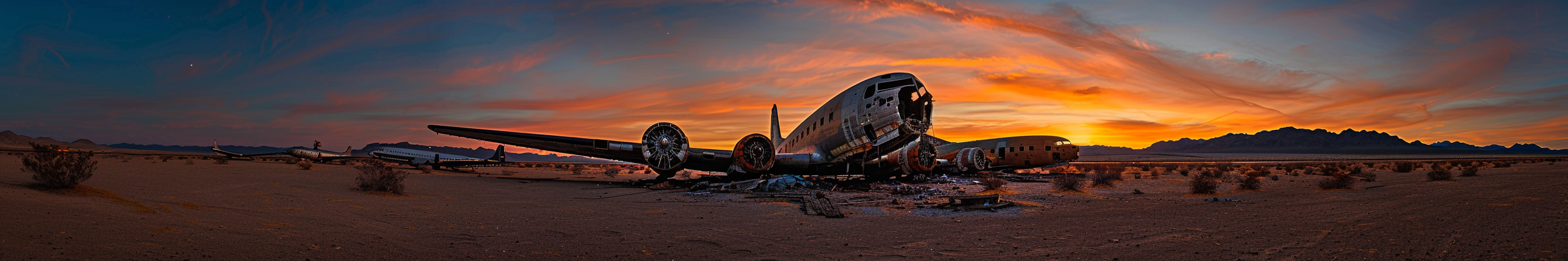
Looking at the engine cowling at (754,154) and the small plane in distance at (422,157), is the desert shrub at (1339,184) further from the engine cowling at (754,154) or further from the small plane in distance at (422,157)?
the small plane in distance at (422,157)

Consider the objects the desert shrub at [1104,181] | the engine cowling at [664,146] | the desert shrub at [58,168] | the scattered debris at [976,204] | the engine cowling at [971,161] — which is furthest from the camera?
the engine cowling at [971,161]

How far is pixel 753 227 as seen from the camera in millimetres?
10031

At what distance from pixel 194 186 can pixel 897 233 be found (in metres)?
15.4

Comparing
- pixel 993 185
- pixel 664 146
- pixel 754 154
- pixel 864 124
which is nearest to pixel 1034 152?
pixel 993 185

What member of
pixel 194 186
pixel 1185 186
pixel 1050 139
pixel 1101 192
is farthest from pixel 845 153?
pixel 1050 139

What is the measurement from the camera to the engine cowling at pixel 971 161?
38.9 metres

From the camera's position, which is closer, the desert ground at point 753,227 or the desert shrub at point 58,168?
the desert ground at point 753,227

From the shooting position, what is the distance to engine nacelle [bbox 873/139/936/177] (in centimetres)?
2319

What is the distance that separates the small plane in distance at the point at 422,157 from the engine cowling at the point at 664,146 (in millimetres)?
31828

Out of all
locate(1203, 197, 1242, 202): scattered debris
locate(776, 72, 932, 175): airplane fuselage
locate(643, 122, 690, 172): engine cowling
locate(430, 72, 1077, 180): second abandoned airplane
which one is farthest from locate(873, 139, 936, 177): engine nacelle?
locate(1203, 197, 1242, 202): scattered debris

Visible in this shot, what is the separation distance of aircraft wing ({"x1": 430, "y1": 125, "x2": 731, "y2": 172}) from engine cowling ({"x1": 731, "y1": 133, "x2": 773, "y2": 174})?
1.90m

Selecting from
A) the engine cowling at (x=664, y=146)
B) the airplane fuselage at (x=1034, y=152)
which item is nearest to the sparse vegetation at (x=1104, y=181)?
the engine cowling at (x=664, y=146)

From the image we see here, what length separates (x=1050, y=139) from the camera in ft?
141

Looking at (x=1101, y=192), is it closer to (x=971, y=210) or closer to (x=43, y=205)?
(x=971, y=210)
